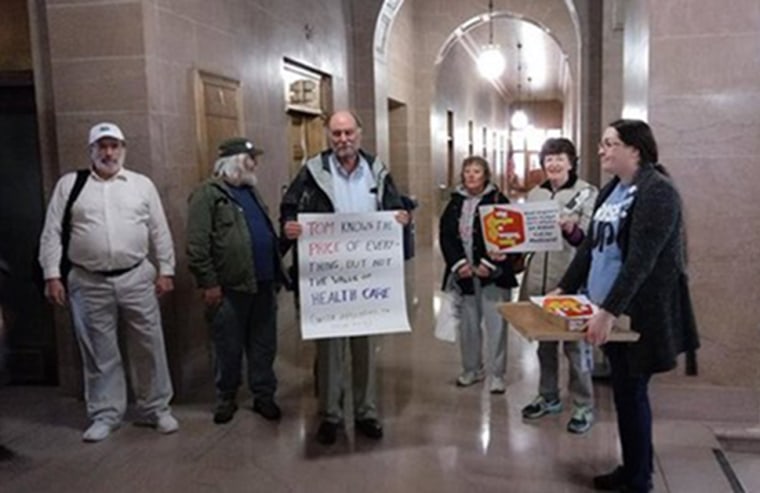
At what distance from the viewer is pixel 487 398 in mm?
3682

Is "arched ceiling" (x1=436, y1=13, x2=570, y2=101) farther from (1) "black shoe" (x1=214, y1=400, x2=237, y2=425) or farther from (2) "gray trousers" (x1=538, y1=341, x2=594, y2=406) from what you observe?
(1) "black shoe" (x1=214, y1=400, x2=237, y2=425)

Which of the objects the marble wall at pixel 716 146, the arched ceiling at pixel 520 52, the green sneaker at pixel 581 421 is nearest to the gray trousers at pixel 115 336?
the green sneaker at pixel 581 421

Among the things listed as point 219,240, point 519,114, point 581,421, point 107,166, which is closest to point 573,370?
point 581,421

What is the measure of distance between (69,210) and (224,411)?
46.2 inches

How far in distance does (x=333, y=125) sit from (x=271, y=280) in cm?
90

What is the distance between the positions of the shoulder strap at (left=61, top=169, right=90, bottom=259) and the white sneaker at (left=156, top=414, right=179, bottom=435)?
0.87 metres

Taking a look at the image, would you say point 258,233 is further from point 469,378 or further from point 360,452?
point 469,378

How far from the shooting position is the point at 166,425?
10.9ft

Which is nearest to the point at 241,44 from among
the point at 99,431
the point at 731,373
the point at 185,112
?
the point at 185,112

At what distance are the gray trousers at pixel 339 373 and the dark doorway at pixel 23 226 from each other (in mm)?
1750

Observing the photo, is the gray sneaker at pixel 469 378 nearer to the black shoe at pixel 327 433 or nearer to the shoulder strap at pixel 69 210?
the black shoe at pixel 327 433

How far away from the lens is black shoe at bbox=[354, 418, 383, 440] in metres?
3.16

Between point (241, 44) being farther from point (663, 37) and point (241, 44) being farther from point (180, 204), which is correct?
point (663, 37)

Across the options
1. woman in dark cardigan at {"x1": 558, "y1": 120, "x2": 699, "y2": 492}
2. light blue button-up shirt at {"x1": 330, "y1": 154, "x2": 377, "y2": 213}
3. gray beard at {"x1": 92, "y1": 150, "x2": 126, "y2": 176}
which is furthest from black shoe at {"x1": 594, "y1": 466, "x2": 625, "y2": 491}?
gray beard at {"x1": 92, "y1": 150, "x2": 126, "y2": 176}
